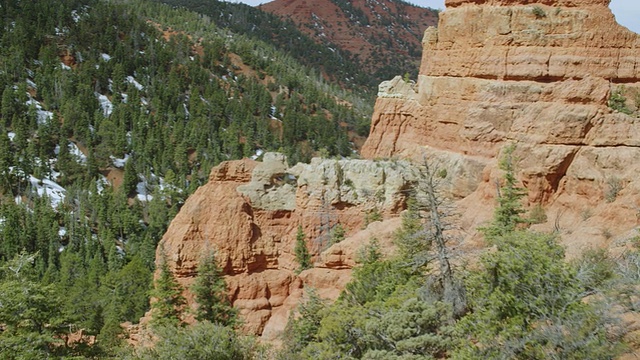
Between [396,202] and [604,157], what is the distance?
11734mm

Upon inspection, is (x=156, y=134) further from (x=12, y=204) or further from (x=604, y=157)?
(x=604, y=157)

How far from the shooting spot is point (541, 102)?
29.7m

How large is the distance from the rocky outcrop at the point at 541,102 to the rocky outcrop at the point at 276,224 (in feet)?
14.5

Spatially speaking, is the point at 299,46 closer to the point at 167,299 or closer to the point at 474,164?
the point at 474,164

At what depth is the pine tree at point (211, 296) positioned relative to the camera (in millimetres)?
26625

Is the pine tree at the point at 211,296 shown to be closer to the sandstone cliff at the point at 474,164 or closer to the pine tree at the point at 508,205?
the sandstone cliff at the point at 474,164

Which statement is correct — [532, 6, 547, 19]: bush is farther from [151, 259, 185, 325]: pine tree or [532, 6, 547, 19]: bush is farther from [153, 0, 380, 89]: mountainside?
[153, 0, 380, 89]: mountainside

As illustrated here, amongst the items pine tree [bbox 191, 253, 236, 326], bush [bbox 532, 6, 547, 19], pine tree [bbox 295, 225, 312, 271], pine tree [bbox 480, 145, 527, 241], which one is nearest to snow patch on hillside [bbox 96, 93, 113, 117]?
pine tree [bbox 295, 225, 312, 271]

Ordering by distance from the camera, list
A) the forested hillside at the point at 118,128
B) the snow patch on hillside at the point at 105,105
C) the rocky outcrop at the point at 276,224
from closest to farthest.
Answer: the rocky outcrop at the point at 276,224
the forested hillside at the point at 118,128
the snow patch on hillside at the point at 105,105

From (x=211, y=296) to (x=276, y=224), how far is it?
8857 mm

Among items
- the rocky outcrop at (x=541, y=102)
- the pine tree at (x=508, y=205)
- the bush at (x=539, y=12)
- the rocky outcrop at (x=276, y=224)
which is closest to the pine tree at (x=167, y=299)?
the rocky outcrop at (x=276, y=224)

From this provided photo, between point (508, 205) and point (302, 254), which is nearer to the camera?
point (508, 205)

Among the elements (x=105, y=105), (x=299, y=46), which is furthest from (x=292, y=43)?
(x=105, y=105)

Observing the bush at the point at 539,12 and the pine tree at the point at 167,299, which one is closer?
the pine tree at the point at 167,299
